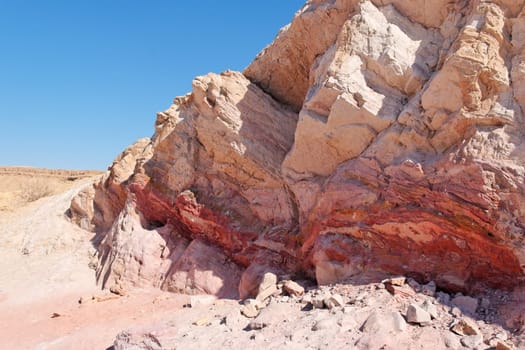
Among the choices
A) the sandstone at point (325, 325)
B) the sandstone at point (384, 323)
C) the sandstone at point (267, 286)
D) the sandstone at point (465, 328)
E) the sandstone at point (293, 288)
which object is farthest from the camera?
the sandstone at point (267, 286)

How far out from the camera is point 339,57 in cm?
729

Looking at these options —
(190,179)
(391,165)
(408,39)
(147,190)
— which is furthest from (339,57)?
(147,190)

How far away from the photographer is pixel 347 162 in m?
7.09

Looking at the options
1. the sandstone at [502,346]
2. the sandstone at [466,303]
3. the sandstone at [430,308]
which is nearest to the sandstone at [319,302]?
the sandstone at [430,308]

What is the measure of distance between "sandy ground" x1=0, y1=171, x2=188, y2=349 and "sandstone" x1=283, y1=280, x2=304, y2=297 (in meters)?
2.34

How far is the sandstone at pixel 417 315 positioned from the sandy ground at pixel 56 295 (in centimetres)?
434

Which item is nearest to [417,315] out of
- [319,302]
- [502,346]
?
[502,346]

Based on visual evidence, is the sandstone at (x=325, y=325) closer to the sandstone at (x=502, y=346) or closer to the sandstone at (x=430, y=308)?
the sandstone at (x=430, y=308)

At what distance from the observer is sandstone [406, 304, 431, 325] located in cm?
482

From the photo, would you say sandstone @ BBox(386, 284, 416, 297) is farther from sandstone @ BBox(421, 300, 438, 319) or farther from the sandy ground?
the sandy ground

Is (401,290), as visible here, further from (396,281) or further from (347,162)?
(347,162)

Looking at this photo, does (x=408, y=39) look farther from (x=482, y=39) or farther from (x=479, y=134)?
(x=479, y=134)

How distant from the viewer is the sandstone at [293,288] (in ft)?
21.6

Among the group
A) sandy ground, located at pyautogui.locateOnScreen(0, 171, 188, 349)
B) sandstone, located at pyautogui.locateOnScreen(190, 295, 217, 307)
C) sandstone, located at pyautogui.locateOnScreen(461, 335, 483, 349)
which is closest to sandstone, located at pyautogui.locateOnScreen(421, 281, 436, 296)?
sandstone, located at pyautogui.locateOnScreen(461, 335, 483, 349)
